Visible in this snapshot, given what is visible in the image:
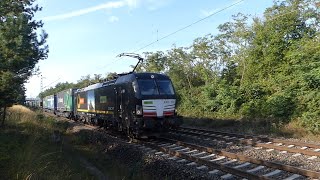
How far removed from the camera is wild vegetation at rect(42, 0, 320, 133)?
18.8 m

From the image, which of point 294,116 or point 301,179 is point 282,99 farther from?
point 301,179

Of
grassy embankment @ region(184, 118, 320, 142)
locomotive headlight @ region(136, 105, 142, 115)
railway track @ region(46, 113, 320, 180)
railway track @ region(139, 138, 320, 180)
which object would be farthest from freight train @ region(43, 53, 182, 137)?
grassy embankment @ region(184, 118, 320, 142)

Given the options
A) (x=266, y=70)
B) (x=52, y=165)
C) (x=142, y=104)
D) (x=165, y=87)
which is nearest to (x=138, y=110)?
(x=142, y=104)

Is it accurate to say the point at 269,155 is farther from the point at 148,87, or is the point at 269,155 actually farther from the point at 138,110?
the point at 148,87

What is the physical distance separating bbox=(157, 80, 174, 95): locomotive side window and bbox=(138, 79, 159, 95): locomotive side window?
253 mm

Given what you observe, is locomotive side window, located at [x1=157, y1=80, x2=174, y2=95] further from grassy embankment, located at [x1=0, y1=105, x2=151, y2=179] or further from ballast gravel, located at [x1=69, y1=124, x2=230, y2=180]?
grassy embankment, located at [x1=0, y1=105, x2=151, y2=179]

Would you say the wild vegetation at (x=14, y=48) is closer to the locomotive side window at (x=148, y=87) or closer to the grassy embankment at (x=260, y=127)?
the locomotive side window at (x=148, y=87)

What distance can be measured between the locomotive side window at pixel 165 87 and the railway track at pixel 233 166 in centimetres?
348

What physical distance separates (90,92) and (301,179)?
19.0 m

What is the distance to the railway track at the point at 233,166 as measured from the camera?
9064 mm

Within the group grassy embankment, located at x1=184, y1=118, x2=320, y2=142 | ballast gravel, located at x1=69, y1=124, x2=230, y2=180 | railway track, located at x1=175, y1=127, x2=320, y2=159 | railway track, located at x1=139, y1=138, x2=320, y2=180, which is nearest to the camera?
railway track, located at x1=139, y1=138, x2=320, y2=180

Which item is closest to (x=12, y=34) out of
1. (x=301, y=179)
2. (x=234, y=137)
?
(x=234, y=137)

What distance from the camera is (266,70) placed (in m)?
25.0

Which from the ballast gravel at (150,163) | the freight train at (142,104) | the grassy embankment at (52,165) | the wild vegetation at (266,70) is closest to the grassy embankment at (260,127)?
the wild vegetation at (266,70)
